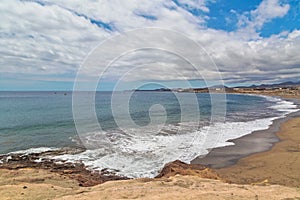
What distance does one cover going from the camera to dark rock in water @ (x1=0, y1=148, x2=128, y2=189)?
1013cm

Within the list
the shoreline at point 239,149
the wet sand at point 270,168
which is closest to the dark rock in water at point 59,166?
the wet sand at point 270,168

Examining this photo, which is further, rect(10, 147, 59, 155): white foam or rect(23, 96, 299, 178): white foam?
rect(10, 147, 59, 155): white foam

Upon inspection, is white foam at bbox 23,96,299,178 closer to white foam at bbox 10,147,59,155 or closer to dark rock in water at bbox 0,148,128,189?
white foam at bbox 10,147,59,155

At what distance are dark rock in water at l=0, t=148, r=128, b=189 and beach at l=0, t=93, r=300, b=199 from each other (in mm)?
334

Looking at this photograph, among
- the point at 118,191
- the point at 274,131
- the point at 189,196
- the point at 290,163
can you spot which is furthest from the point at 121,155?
the point at 274,131

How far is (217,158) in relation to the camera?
47.1 ft

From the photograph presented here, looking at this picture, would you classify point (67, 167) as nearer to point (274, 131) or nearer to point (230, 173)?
point (230, 173)

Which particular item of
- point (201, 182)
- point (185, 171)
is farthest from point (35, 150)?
point (201, 182)

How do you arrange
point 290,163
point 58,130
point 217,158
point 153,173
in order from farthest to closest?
point 58,130
point 217,158
point 290,163
point 153,173

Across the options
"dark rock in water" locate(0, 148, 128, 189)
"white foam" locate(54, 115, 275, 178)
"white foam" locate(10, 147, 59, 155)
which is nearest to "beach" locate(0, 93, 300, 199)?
"dark rock in water" locate(0, 148, 128, 189)

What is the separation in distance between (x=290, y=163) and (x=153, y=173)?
7567 millimetres

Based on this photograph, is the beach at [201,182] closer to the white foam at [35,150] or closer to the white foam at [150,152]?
the white foam at [150,152]

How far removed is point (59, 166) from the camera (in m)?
12.2

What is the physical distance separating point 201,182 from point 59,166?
774 cm
